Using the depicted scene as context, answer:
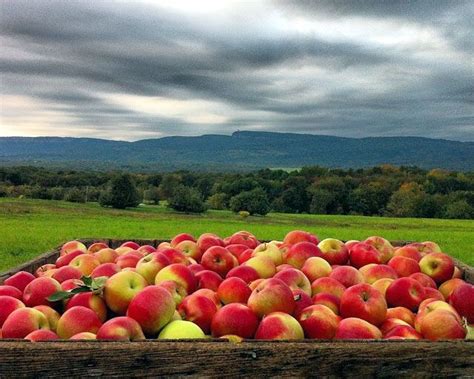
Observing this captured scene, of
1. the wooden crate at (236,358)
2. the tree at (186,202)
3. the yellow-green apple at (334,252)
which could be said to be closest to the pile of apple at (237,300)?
the yellow-green apple at (334,252)

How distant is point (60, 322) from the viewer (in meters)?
2.30

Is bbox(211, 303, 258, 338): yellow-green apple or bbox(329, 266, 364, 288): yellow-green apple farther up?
bbox(329, 266, 364, 288): yellow-green apple

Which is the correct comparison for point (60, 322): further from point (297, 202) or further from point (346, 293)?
point (297, 202)

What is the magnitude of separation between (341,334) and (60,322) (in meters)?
1.17

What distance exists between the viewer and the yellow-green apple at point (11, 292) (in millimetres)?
2675

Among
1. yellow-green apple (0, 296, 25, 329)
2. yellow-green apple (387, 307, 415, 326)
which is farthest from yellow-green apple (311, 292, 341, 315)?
yellow-green apple (0, 296, 25, 329)

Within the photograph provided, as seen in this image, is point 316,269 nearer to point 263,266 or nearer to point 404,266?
point 263,266

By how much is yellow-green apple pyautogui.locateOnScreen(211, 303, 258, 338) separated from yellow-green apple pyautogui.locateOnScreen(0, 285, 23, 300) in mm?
1025

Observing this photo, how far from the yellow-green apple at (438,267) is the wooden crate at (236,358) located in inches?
64.9

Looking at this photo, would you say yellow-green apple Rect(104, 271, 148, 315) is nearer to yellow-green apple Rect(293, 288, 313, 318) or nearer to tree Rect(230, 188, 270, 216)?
yellow-green apple Rect(293, 288, 313, 318)

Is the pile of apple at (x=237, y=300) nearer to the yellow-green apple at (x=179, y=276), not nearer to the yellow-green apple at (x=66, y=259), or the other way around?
the yellow-green apple at (x=179, y=276)

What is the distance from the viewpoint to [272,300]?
2.38 meters

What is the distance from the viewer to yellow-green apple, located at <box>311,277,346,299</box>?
289cm

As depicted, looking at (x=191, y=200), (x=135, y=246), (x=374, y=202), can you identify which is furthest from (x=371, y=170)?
(x=135, y=246)
